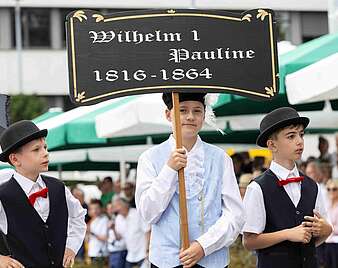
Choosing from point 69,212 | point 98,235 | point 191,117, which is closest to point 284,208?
point 191,117

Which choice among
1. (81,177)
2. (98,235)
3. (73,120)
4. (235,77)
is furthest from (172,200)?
(81,177)

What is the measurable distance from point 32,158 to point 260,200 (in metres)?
1.39

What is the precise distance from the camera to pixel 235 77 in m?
6.31

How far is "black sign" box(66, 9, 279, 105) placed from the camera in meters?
6.14

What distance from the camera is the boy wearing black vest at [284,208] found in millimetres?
6633

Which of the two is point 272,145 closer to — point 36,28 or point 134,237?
point 134,237

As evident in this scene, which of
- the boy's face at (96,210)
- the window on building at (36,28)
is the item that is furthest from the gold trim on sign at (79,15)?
the window on building at (36,28)

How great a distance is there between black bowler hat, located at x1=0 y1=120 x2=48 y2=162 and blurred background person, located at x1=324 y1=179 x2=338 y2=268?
206 inches

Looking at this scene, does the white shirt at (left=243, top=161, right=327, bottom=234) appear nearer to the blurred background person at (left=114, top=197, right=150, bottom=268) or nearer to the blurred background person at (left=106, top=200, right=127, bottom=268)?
the blurred background person at (left=114, top=197, right=150, bottom=268)

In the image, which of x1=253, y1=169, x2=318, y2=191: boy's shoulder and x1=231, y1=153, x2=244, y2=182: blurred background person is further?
x1=231, y1=153, x2=244, y2=182: blurred background person

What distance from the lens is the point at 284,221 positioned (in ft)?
21.9

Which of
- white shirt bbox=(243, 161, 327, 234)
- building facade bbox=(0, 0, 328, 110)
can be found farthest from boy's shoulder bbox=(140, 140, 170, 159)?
building facade bbox=(0, 0, 328, 110)

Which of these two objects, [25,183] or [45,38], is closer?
[25,183]

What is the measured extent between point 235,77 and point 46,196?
1.38 m
